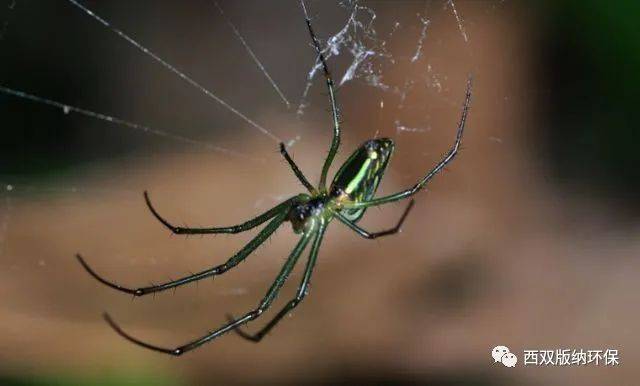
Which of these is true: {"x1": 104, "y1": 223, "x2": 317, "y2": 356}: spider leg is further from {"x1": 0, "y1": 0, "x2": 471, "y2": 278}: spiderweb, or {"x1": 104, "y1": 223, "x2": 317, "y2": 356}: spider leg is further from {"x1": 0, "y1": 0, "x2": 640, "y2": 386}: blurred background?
{"x1": 0, "y1": 0, "x2": 471, "y2": 278}: spiderweb

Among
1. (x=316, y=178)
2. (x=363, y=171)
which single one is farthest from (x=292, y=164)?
(x=316, y=178)

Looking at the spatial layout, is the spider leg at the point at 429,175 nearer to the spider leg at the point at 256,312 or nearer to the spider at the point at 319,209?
the spider at the point at 319,209

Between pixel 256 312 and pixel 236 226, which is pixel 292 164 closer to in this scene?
pixel 236 226

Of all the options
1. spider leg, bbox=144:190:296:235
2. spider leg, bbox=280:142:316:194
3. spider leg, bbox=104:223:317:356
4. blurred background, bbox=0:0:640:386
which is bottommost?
spider leg, bbox=104:223:317:356

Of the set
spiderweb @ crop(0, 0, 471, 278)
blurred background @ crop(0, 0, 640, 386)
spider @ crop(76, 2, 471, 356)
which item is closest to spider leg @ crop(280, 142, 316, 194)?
spider @ crop(76, 2, 471, 356)

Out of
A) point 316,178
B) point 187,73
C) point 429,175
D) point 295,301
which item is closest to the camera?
point 429,175

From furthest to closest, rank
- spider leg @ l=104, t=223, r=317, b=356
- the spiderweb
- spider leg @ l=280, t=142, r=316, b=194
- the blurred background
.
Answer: the spiderweb, the blurred background, spider leg @ l=104, t=223, r=317, b=356, spider leg @ l=280, t=142, r=316, b=194

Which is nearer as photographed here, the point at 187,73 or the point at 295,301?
the point at 295,301
